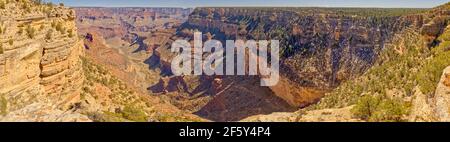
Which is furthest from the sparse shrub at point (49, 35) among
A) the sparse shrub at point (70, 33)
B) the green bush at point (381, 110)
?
the green bush at point (381, 110)

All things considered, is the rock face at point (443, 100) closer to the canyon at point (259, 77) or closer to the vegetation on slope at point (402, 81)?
the canyon at point (259, 77)

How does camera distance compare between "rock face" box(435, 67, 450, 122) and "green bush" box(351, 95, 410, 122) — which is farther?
"green bush" box(351, 95, 410, 122)

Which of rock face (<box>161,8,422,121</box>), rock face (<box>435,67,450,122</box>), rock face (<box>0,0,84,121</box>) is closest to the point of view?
rock face (<box>435,67,450,122</box>)

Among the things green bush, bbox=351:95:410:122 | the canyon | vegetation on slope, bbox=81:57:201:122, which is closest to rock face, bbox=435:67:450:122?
the canyon

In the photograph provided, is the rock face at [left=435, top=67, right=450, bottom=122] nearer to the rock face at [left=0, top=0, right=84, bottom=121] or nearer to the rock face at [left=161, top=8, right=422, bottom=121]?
the rock face at [left=0, top=0, right=84, bottom=121]

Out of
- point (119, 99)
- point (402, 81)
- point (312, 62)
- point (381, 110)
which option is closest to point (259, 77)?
point (312, 62)
